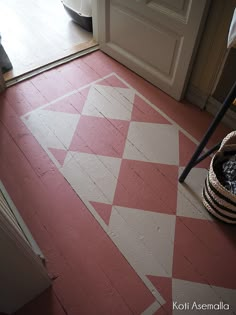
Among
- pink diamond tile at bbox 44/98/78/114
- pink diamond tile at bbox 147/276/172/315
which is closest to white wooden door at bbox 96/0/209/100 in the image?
pink diamond tile at bbox 44/98/78/114

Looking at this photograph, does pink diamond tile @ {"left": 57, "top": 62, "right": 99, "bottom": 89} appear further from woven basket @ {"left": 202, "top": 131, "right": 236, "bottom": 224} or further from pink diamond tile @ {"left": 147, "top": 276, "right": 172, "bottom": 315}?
pink diamond tile @ {"left": 147, "top": 276, "right": 172, "bottom": 315}

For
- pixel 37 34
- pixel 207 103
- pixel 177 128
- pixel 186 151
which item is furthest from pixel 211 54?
pixel 37 34

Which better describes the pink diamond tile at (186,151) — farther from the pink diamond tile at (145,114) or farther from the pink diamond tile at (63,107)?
the pink diamond tile at (63,107)

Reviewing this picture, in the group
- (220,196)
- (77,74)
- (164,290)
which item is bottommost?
(164,290)

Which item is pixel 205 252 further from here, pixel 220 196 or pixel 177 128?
pixel 177 128

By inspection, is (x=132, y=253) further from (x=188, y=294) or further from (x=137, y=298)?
(x=188, y=294)

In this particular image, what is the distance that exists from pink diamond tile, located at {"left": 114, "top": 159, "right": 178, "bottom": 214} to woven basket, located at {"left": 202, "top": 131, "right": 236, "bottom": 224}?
0.19m

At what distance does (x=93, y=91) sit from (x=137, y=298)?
1.35m

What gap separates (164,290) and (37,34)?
89.4 inches

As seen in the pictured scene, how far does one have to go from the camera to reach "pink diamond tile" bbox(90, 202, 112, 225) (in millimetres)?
1264

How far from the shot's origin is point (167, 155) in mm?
1507

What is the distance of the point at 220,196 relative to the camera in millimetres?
1092

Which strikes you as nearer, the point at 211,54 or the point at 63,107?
the point at 211,54

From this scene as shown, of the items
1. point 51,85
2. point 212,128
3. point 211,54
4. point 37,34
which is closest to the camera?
point 212,128
